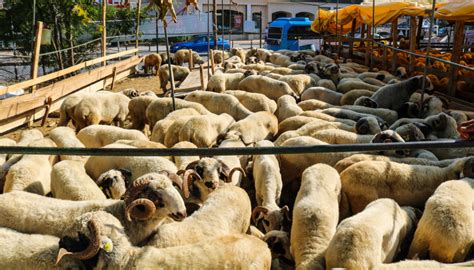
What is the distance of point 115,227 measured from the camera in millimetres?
4129

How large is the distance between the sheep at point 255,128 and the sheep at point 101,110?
3.89m

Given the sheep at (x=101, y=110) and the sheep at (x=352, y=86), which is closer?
the sheep at (x=101, y=110)

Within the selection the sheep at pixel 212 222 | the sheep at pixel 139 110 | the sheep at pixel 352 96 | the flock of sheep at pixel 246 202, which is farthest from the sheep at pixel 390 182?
the sheep at pixel 139 110

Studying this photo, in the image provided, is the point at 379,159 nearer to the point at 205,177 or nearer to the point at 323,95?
the point at 205,177

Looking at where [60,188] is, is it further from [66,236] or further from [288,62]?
[288,62]

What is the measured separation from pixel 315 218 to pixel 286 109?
616 centimetres

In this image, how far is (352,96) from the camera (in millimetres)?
12273

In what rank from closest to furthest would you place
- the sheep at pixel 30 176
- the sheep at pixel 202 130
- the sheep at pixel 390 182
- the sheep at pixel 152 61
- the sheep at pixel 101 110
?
the sheep at pixel 390 182, the sheep at pixel 30 176, the sheep at pixel 202 130, the sheep at pixel 101 110, the sheep at pixel 152 61

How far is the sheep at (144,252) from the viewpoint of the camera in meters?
3.89

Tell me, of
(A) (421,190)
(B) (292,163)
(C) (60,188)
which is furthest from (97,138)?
(A) (421,190)

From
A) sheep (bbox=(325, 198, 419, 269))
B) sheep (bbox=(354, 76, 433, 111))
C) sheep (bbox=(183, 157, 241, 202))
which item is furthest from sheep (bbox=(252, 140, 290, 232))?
sheep (bbox=(354, 76, 433, 111))

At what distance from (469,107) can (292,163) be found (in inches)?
249

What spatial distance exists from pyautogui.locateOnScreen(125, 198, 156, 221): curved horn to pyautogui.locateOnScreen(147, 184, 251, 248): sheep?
0.32 metres

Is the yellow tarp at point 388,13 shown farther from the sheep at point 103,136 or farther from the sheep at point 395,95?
the sheep at point 103,136
